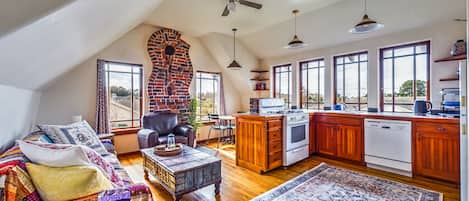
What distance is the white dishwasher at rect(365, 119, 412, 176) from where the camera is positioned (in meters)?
3.14

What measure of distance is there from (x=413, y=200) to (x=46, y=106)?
213 inches

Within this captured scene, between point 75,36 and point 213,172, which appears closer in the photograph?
point 75,36

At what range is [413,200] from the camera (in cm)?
240

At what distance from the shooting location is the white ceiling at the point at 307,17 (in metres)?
3.33

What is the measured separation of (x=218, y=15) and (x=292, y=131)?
8.46 ft

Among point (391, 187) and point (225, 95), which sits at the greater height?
point (225, 95)

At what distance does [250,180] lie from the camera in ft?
9.88

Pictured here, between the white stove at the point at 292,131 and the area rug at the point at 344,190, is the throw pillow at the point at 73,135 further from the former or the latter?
the white stove at the point at 292,131

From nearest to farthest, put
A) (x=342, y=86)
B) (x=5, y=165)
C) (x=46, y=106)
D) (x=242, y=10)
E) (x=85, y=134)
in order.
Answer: (x=5, y=165) < (x=85, y=134) < (x=46, y=106) < (x=242, y=10) < (x=342, y=86)

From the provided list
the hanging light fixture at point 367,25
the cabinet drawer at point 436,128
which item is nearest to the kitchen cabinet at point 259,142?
the hanging light fixture at point 367,25

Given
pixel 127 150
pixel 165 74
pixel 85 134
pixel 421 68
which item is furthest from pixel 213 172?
pixel 421 68

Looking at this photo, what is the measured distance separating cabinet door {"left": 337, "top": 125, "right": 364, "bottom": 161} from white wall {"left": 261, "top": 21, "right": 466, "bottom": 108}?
952 millimetres

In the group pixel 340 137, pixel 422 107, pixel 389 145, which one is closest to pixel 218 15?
pixel 340 137

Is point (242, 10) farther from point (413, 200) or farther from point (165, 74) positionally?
point (413, 200)
